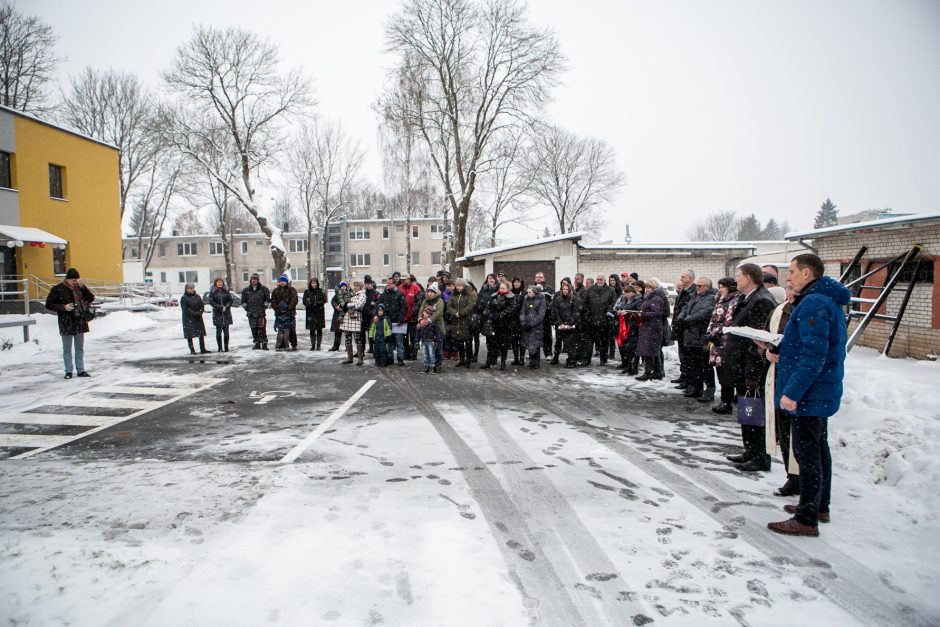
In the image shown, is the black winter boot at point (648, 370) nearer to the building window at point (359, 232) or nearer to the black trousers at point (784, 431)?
the black trousers at point (784, 431)

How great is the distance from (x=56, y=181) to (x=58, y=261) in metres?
3.52

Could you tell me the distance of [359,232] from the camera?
2389 inches

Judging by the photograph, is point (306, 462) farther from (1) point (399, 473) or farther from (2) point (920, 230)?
(2) point (920, 230)

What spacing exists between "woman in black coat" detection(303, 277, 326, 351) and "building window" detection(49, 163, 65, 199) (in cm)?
1733

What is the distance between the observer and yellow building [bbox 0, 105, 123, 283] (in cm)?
2059

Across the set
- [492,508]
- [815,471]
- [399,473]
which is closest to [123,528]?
[399,473]

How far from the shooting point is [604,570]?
10.3 feet

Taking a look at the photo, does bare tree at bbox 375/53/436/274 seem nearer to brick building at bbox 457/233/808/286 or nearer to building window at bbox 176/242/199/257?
brick building at bbox 457/233/808/286

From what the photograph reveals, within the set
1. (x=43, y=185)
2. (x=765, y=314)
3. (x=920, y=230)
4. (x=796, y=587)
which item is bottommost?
(x=796, y=587)

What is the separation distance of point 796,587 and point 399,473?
3.01m

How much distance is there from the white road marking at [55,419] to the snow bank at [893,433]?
8.41 meters

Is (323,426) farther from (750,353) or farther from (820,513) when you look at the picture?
(820,513)

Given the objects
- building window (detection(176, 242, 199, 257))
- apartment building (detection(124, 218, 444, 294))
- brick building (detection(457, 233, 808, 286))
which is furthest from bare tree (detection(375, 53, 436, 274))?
building window (detection(176, 242, 199, 257))

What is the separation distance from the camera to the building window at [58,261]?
22.5m
